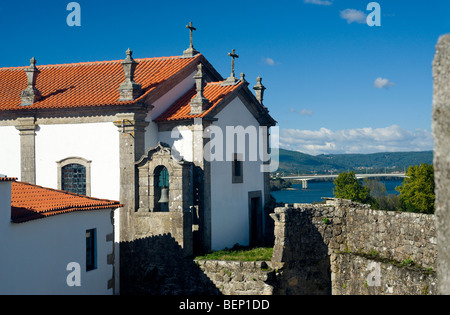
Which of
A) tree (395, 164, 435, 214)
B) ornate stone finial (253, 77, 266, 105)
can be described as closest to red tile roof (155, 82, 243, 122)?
ornate stone finial (253, 77, 266, 105)

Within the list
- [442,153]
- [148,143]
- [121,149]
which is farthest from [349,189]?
[442,153]

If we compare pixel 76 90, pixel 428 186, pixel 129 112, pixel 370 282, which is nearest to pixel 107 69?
pixel 76 90

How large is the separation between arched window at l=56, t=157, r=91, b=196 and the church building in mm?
36

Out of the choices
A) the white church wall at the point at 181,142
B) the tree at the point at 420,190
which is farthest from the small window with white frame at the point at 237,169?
the tree at the point at 420,190

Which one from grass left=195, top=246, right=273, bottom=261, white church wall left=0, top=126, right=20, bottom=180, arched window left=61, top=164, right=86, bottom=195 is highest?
white church wall left=0, top=126, right=20, bottom=180

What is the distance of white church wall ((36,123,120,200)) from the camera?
19703 mm

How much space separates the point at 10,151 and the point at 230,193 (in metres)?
8.54

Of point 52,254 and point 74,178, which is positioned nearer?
point 52,254

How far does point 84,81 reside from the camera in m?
22.0

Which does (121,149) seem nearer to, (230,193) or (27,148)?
(27,148)

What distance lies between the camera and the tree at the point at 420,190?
45.5 m

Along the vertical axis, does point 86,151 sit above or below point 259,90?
below

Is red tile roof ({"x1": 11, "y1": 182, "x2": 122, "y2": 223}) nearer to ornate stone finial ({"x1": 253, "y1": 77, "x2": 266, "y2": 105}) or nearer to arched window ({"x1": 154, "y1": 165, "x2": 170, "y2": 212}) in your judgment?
arched window ({"x1": 154, "y1": 165, "x2": 170, "y2": 212})
